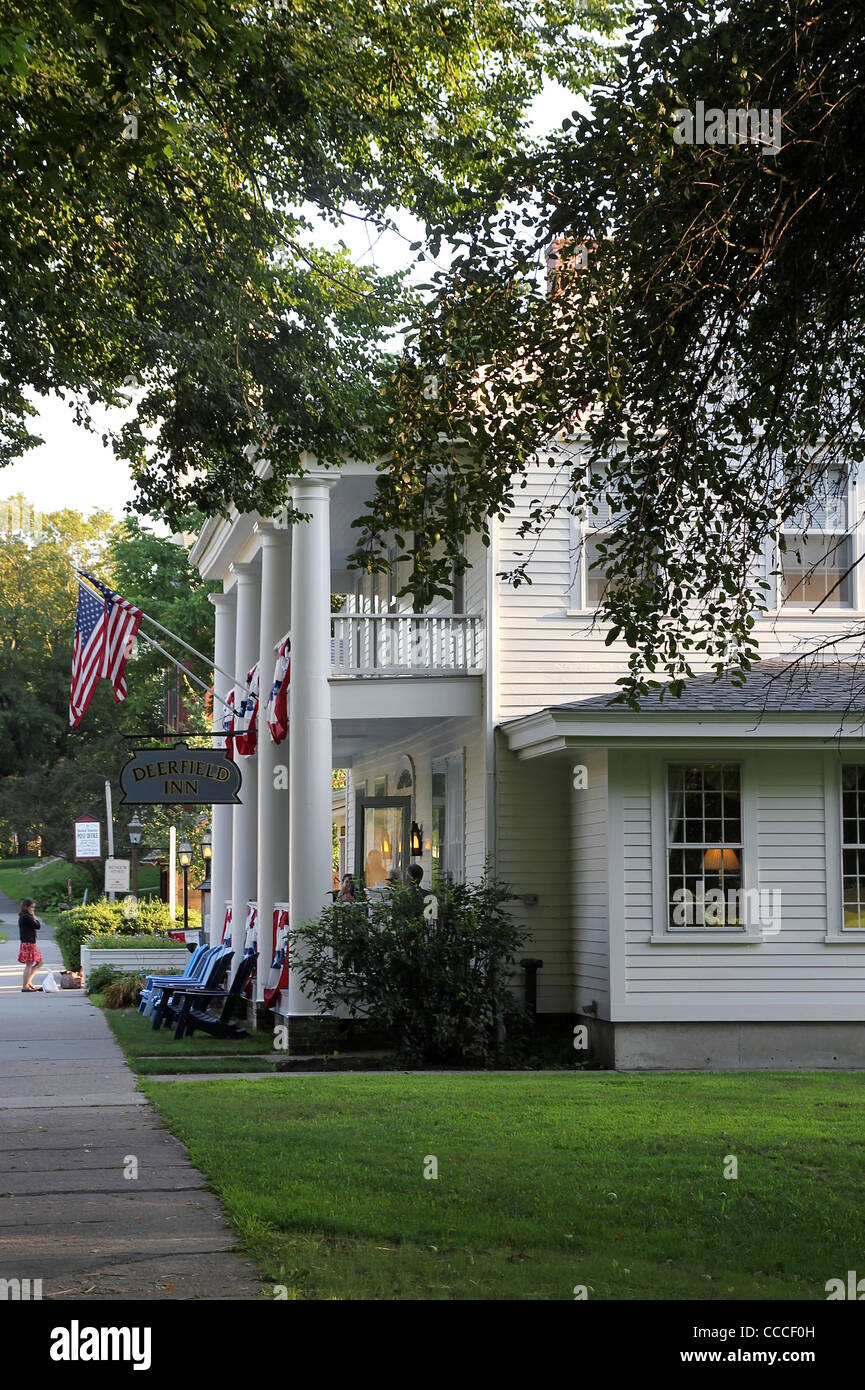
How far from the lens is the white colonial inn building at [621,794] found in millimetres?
16984

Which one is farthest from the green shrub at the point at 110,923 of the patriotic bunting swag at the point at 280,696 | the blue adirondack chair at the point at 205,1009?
the patriotic bunting swag at the point at 280,696

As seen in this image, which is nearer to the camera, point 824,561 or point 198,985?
point 824,561

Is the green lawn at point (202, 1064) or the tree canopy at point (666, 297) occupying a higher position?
the tree canopy at point (666, 297)

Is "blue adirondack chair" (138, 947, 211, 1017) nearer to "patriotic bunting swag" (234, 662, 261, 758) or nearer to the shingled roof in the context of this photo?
"patriotic bunting swag" (234, 662, 261, 758)

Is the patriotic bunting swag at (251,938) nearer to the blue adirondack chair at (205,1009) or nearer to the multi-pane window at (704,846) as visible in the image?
the blue adirondack chair at (205,1009)

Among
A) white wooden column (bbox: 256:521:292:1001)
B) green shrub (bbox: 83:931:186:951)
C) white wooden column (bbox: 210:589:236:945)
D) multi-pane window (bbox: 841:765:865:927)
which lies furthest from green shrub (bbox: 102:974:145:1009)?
multi-pane window (bbox: 841:765:865:927)

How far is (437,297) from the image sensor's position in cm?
918

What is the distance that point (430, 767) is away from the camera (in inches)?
879

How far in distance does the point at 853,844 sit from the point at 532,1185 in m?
9.44

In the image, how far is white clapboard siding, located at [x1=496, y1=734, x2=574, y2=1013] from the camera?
18.7 metres

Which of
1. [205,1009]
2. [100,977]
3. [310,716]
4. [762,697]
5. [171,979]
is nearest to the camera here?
[762,697]

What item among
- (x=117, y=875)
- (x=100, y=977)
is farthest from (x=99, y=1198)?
(x=117, y=875)

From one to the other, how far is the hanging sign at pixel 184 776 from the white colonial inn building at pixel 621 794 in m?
1.26

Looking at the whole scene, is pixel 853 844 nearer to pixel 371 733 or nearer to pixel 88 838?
pixel 371 733
